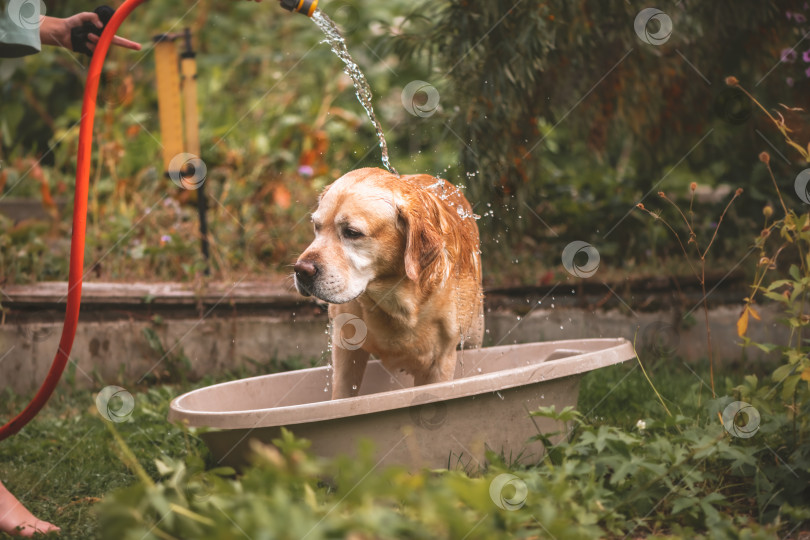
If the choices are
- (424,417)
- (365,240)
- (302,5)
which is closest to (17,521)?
(424,417)

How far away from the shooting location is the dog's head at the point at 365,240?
271 centimetres

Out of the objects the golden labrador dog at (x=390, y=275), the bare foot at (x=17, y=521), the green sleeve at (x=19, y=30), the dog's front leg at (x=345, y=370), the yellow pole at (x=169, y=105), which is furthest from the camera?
the yellow pole at (x=169, y=105)

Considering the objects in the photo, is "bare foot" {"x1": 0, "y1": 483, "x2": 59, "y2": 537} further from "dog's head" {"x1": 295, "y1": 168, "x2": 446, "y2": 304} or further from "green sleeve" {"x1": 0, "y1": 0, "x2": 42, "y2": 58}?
"green sleeve" {"x1": 0, "y1": 0, "x2": 42, "y2": 58}

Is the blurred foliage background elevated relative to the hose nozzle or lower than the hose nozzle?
lower

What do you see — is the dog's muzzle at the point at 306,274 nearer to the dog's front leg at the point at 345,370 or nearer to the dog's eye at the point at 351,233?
the dog's eye at the point at 351,233

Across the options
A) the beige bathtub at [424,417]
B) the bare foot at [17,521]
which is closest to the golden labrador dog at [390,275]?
the beige bathtub at [424,417]

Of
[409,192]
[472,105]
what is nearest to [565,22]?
[472,105]

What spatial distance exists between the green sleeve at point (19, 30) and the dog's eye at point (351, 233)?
1.15 meters

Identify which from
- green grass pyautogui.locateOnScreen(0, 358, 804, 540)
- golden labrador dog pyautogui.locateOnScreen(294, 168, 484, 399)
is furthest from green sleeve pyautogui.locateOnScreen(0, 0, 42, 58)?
green grass pyautogui.locateOnScreen(0, 358, 804, 540)

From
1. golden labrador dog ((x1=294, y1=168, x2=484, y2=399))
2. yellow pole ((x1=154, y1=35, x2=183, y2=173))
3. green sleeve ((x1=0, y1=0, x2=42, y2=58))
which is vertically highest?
green sleeve ((x1=0, y1=0, x2=42, y2=58))

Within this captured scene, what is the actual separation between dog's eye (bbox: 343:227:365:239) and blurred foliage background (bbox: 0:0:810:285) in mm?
1542

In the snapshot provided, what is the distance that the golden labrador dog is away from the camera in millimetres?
2783

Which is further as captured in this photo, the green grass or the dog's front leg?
the dog's front leg

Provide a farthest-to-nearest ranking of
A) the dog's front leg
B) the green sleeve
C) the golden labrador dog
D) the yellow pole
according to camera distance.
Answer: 1. the yellow pole
2. the dog's front leg
3. the golden labrador dog
4. the green sleeve
